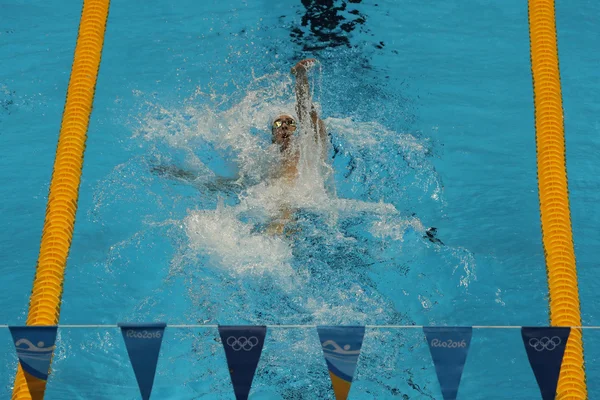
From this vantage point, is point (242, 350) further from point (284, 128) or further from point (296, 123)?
point (296, 123)

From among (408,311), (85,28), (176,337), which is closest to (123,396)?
(176,337)

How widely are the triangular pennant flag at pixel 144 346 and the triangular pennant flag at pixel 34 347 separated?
33 cm

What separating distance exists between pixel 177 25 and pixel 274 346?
12.5ft

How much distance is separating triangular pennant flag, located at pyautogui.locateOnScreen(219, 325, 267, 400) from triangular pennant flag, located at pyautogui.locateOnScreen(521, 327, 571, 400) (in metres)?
1.15

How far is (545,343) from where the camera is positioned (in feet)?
12.6

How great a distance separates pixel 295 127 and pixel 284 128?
3.8 inches

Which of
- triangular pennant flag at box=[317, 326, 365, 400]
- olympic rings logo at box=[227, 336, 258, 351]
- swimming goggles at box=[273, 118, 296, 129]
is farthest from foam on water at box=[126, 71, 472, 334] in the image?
olympic rings logo at box=[227, 336, 258, 351]

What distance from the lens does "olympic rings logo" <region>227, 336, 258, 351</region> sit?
383 cm

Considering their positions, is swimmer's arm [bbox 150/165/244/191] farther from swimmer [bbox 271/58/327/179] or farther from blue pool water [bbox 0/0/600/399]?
swimmer [bbox 271/58/327/179]

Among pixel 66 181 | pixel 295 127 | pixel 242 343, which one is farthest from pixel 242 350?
pixel 295 127

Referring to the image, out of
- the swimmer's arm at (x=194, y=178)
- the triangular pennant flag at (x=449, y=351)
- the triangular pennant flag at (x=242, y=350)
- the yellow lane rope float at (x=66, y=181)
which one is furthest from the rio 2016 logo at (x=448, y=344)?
the swimmer's arm at (x=194, y=178)

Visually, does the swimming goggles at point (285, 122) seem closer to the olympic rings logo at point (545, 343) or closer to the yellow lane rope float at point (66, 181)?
the yellow lane rope float at point (66, 181)

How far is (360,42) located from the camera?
7762 millimetres

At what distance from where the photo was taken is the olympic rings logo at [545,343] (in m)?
3.85
